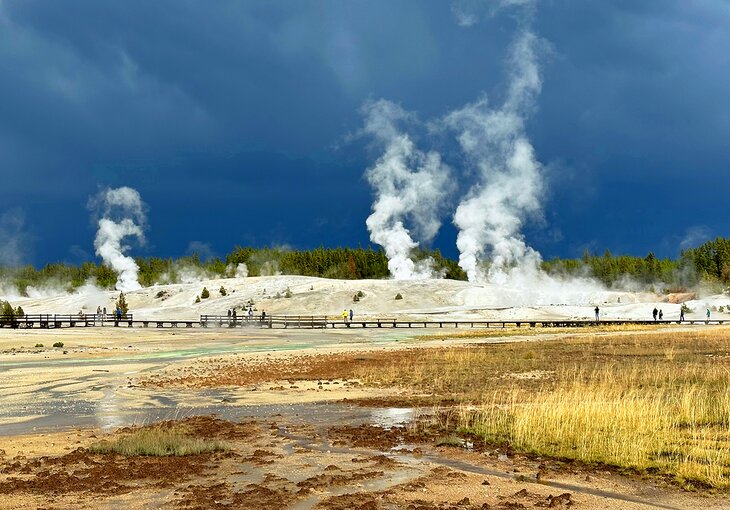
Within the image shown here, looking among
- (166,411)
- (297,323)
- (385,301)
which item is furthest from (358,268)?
(166,411)

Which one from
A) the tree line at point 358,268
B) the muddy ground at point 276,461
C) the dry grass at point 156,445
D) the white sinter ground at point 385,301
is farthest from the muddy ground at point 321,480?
the tree line at point 358,268

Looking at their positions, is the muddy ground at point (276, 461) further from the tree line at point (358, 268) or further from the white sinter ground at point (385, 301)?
the tree line at point (358, 268)

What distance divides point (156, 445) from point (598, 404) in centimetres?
939

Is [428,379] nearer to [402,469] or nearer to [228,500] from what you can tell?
[402,469]

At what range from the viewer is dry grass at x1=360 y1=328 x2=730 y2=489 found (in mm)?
12875

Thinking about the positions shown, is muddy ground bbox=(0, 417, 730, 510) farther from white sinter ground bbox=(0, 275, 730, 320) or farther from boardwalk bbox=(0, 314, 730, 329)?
white sinter ground bbox=(0, 275, 730, 320)

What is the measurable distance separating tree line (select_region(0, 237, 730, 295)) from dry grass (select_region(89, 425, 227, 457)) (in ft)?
469

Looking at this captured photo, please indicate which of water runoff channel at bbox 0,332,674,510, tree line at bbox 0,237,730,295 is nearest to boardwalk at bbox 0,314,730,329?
water runoff channel at bbox 0,332,674,510

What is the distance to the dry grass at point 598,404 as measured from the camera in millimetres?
12875

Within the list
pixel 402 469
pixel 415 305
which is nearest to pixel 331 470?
pixel 402 469

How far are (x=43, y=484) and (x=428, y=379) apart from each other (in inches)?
618

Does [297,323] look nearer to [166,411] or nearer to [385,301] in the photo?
[385,301]

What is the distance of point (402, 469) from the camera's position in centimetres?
1216

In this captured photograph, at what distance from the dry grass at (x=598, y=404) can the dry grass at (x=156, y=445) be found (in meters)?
5.53
